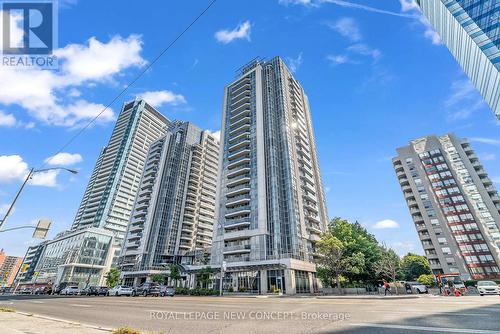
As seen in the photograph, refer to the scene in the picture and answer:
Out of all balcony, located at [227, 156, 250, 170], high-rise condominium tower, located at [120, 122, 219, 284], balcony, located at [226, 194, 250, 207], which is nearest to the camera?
balcony, located at [226, 194, 250, 207]

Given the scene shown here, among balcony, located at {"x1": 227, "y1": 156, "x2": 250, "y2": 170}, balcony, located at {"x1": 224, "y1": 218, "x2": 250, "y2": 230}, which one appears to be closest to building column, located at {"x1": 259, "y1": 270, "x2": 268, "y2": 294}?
balcony, located at {"x1": 224, "y1": 218, "x2": 250, "y2": 230}

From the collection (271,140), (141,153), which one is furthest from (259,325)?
(141,153)

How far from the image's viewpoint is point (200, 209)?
88.4 m

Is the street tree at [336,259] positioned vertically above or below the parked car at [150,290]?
above

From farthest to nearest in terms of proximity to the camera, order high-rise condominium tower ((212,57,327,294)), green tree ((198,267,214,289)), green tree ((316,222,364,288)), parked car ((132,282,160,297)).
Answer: high-rise condominium tower ((212,57,327,294))
green tree ((198,267,214,289))
green tree ((316,222,364,288))
parked car ((132,282,160,297))

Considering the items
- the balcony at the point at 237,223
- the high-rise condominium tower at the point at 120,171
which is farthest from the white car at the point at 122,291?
the high-rise condominium tower at the point at 120,171

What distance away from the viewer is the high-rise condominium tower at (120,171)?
4545 inches

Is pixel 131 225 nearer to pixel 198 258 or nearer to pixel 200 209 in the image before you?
pixel 200 209

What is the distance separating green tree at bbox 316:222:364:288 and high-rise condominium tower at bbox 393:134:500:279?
4716cm

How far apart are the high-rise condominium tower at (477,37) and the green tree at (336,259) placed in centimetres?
4672

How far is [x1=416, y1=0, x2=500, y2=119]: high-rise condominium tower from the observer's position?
5028 centimetres

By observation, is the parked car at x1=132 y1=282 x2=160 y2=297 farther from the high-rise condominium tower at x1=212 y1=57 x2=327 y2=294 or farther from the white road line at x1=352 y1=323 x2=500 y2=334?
the white road line at x1=352 y1=323 x2=500 y2=334

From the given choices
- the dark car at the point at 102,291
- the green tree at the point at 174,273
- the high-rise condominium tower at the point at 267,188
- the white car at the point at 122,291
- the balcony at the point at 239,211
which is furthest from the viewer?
the green tree at the point at 174,273

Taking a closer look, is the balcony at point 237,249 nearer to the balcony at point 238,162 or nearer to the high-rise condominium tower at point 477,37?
the balcony at point 238,162
